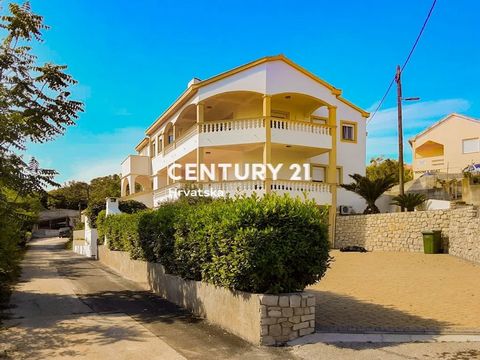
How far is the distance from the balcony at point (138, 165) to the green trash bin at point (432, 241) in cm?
2160

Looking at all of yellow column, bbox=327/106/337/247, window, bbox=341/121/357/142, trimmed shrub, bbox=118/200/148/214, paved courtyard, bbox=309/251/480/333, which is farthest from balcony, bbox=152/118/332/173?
paved courtyard, bbox=309/251/480/333

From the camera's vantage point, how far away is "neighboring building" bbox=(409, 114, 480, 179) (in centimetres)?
3962

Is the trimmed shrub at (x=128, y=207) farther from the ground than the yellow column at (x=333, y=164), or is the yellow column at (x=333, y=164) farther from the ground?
the yellow column at (x=333, y=164)

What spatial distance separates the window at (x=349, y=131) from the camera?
26953mm

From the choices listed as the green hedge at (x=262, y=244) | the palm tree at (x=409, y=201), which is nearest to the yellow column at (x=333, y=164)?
the palm tree at (x=409, y=201)

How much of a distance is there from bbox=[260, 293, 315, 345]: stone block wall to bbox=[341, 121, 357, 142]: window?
2141 centimetres

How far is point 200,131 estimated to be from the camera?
23000mm

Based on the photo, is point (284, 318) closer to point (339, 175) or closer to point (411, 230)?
point (411, 230)

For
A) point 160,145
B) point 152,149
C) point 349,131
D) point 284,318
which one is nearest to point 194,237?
point 284,318

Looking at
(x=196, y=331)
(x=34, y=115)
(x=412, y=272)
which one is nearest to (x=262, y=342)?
(x=196, y=331)

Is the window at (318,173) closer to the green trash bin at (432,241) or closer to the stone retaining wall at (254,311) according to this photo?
the green trash bin at (432,241)

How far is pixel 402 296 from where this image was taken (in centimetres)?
987

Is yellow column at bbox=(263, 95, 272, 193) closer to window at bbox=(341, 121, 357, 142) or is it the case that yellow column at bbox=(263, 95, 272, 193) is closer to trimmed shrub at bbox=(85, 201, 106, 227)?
window at bbox=(341, 121, 357, 142)

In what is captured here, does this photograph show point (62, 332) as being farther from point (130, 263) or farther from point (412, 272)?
point (412, 272)
